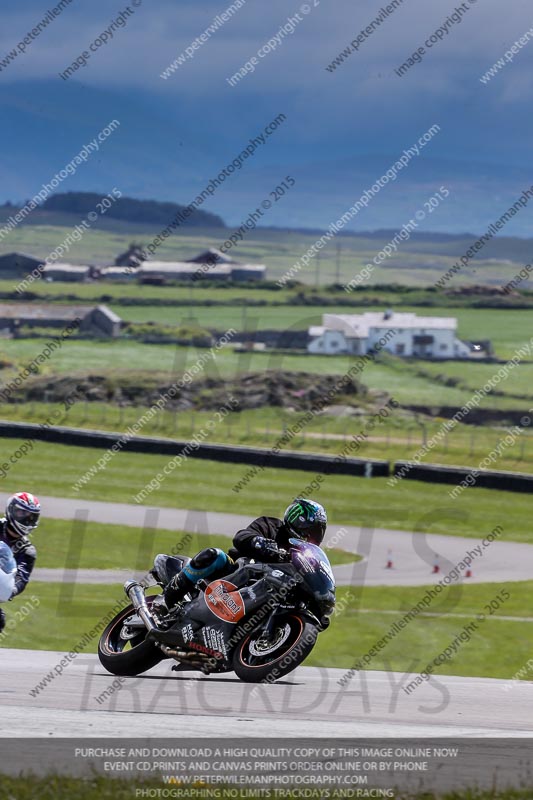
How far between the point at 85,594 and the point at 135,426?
29509 millimetres

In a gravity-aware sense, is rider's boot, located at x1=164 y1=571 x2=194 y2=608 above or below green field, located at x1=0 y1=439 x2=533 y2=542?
above

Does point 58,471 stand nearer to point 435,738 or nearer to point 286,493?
point 286,493

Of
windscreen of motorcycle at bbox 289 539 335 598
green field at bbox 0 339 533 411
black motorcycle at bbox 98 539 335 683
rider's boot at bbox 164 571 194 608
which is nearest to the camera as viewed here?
black motorcycle at bbox 98 539 335 683

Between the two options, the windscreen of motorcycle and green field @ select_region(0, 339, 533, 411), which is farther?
green field @ select_region(0, 339, 533, 411)

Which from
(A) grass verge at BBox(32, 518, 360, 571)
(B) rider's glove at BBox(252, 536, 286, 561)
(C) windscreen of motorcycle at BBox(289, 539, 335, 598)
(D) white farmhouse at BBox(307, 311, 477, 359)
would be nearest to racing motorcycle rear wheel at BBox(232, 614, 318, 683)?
(C) windscreen of motorcycle at BBox(289, 539, 335, 598)

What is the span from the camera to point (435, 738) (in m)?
8.52

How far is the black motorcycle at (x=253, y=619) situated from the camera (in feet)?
33.7

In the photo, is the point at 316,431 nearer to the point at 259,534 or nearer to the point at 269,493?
the point at 269,493

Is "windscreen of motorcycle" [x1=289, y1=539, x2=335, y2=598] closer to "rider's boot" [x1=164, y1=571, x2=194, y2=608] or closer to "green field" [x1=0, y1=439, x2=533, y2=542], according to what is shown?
"rider's boot" [x1=164, y1=571, x2=194, y2=608]

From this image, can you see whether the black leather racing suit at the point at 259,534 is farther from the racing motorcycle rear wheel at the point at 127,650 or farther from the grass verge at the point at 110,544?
the grass verge at the point at 110,544

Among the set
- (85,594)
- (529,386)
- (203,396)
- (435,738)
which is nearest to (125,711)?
(435,738)

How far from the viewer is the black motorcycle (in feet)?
33.7

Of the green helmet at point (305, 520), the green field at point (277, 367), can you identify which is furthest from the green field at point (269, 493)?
the green field at point (277, 367)

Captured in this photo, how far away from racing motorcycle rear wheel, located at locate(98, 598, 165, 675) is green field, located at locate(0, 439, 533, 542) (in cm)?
2323
